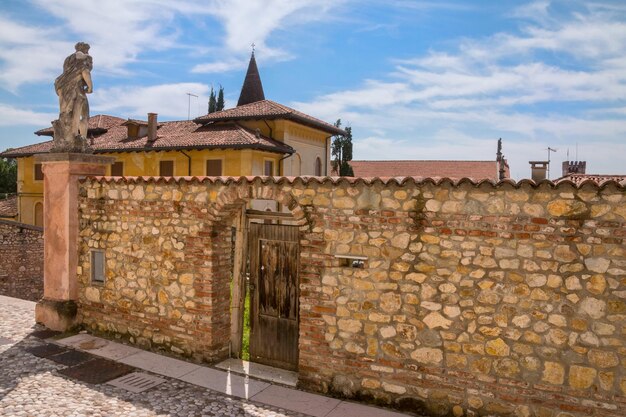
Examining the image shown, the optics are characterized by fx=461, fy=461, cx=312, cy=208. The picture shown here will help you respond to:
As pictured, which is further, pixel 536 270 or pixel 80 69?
pixel 80 69

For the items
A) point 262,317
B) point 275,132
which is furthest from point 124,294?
point 275,132

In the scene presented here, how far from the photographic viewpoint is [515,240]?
4949mm

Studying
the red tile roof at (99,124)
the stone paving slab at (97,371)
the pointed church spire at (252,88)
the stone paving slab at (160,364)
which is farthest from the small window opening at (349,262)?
the pointed church spire at (252,88)

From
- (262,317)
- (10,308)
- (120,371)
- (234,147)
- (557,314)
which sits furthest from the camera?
(234,147)

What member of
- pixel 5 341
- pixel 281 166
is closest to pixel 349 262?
pixel 5 341

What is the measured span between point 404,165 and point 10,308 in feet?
100

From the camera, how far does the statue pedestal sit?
823 centimetres

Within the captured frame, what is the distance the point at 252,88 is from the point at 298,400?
30312 millimetres

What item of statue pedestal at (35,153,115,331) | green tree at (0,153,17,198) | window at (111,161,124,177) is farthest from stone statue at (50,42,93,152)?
green tree at (0,153,17,198)

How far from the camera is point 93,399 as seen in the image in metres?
5.66

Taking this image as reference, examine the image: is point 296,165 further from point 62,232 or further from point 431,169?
point 62,232

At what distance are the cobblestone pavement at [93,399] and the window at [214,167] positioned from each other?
16.3 meters

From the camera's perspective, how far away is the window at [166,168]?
24141mm

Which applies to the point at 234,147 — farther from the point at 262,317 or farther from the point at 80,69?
the point at 262,317
